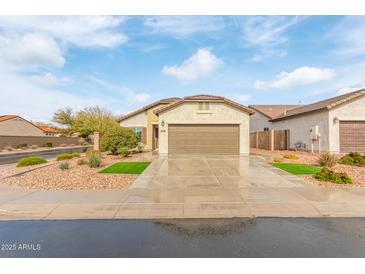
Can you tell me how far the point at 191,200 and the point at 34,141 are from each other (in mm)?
40724

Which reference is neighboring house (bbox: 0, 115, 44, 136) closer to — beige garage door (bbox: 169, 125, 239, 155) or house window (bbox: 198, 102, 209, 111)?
beige garage door (bbox: 169, 125, 239, 155)

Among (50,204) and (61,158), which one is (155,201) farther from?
(61,158)

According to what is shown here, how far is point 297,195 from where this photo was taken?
289 inches

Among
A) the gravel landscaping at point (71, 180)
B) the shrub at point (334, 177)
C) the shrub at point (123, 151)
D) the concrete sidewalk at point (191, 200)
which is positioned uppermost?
the shrub at point (123, 151)

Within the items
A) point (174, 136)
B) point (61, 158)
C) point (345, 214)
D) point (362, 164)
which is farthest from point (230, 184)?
point (61, 158)

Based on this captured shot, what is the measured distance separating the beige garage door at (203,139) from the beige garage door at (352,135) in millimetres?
7948

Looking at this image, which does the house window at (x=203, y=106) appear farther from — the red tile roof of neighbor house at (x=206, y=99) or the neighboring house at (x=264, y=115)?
the neighboring house at (x=264, y=115)

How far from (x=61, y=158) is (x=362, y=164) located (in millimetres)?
19212

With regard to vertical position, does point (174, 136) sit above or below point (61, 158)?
above

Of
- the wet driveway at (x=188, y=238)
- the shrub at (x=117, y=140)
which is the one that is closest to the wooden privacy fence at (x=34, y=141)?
the shrub at (x=117, y=140)

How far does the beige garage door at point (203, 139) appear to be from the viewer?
18.8 metres

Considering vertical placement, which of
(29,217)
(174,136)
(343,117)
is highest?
(343,117)

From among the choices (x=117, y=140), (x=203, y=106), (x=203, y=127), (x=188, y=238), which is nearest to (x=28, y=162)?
(x=117, y=140)

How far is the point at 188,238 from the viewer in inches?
175
